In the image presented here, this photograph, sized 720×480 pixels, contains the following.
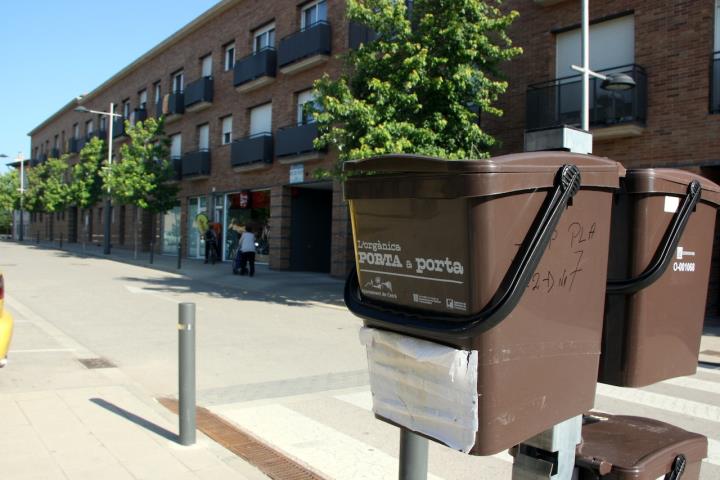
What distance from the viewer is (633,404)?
234 inches

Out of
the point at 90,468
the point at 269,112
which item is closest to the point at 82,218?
the point at 269,112

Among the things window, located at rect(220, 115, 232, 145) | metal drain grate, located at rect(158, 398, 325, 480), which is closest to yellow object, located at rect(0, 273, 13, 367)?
metal drain grate, located at rect(158, 398, 325, 480)

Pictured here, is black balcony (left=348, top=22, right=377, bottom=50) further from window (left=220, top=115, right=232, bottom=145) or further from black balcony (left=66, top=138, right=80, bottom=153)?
black balcony (left=66, top=138, right=80, bottom=153)

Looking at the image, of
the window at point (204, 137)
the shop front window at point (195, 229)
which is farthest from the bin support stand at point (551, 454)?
the window at point (204, 137)

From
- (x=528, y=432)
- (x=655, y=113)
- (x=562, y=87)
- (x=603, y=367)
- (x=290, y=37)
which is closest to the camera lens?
(x=528, y=432)

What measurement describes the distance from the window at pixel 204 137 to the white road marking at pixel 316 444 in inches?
915

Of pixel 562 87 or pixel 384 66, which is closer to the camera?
pixel 384 66

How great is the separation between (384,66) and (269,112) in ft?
35.8

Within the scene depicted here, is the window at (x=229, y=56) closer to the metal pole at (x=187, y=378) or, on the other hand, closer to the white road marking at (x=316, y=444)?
the white road marking at (x=316, y=444)

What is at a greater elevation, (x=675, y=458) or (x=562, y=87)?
(x=562, y=87)

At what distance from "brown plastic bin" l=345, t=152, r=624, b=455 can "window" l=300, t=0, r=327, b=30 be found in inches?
771

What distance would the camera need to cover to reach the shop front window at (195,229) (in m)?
27.8

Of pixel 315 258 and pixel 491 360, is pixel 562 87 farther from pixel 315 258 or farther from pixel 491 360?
pixel 491 360

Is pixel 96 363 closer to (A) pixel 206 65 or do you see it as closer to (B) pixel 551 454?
(B) pixel 551 454
